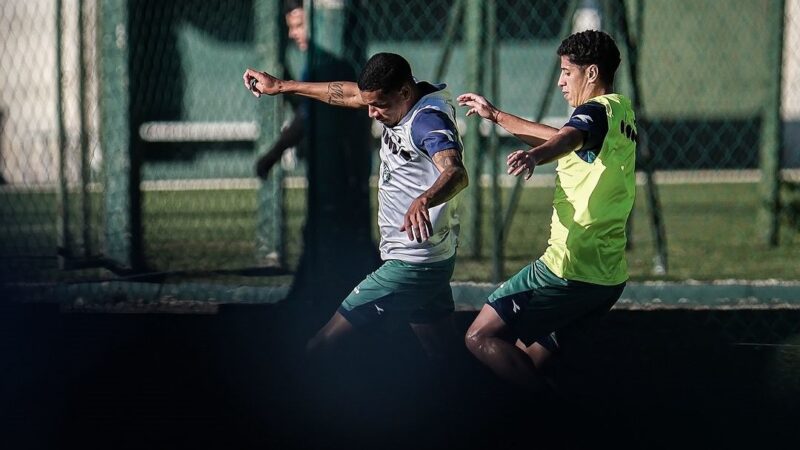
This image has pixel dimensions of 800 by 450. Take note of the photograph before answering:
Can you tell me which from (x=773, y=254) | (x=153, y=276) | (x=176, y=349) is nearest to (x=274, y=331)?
(x=176, y=349)

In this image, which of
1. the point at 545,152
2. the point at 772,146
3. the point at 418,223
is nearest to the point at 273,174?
the point at 772,146

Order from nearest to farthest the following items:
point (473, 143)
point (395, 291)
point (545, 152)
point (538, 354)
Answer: point (545, 152), point (538, 354), point (395, 291), point (473, 143)

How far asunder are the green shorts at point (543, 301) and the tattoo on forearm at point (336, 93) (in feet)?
4.33

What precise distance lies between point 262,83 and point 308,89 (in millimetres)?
219

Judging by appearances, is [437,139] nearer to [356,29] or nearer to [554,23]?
[356,29]

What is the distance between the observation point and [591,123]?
4.86 m

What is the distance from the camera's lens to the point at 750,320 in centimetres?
820

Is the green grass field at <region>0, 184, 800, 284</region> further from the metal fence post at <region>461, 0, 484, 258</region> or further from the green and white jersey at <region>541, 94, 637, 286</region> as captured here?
the green and white jersey at <region>541, 94, 637, 286</region>

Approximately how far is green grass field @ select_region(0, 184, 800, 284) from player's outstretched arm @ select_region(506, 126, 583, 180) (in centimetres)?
477

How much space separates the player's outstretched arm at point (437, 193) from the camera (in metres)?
4.82

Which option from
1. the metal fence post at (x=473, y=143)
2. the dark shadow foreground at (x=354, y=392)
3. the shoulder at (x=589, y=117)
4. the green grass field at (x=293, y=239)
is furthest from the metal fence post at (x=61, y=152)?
the shoulder at (x=589, y=117)

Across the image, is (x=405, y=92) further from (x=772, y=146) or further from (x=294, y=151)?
(x=294, y=151)

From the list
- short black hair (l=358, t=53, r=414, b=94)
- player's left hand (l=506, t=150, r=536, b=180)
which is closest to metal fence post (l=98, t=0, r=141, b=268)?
short black hair (l=358, t=53, r=414, b=94)

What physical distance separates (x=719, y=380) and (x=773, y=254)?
4.83 m
